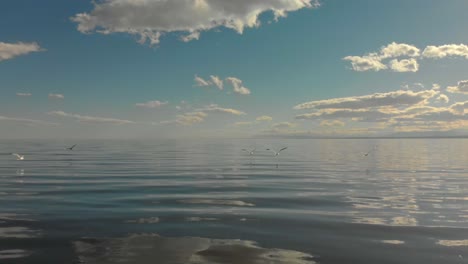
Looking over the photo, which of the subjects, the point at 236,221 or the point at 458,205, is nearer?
the point at 236,221

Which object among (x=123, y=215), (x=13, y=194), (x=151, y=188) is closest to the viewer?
(x=123, y=215)

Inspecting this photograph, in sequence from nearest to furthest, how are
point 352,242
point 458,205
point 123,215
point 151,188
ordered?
point 352,242 < point 123,215 < point 458,205 < point 151,188

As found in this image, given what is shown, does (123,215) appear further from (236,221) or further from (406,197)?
(406,197)

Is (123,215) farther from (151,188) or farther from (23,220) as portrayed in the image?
(151,188)

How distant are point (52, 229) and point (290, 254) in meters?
10.9

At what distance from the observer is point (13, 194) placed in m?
28.5

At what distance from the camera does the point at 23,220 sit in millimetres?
19266

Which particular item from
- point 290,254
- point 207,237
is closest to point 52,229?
point 207,237

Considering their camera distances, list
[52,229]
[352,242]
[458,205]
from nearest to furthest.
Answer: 1. [352,242]
2. [52,229]
3. [458,205]

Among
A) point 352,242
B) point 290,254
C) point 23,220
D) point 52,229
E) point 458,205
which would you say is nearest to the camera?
point 290,254

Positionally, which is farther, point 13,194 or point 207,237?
point 13,194

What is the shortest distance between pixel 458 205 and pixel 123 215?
21276mm

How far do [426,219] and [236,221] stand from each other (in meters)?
10.3

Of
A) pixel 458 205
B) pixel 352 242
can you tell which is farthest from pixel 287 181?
pixel 352 242
